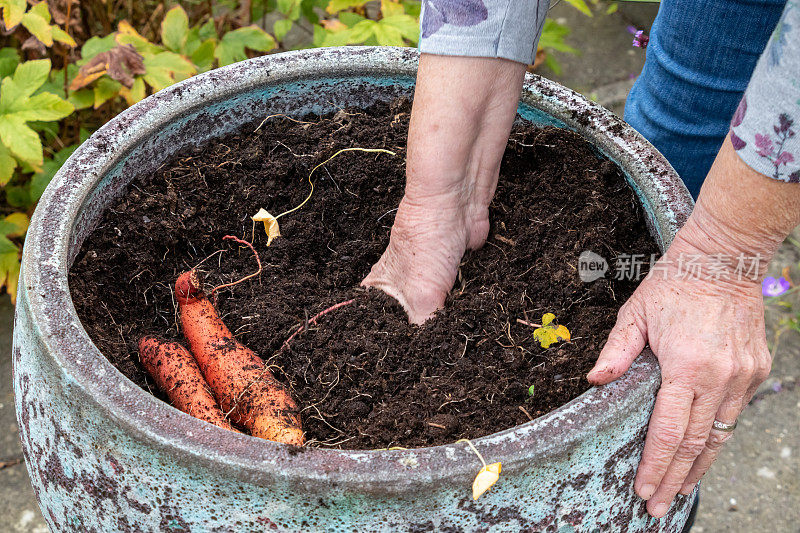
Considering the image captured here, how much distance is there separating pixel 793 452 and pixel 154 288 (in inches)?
82.6

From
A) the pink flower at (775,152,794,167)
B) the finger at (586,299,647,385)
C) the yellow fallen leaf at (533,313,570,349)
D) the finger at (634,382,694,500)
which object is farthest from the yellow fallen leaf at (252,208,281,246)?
the pink flower at (775,152,794,167)

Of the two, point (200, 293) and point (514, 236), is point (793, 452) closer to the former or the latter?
point (514, 236)

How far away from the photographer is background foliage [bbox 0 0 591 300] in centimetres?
224

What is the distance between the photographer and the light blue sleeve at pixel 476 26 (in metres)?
1.50

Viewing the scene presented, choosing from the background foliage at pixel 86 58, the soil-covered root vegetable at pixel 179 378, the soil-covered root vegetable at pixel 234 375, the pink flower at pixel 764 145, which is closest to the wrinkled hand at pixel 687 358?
the pink flower at pixel 764 145

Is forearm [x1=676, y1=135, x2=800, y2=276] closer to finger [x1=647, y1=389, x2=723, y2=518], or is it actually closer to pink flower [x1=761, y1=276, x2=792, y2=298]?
finger [x1=647, y1=389, x2=723, y2=518]

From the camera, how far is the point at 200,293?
1537 millimetres

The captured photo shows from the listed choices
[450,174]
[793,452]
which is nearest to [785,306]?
[793,452]

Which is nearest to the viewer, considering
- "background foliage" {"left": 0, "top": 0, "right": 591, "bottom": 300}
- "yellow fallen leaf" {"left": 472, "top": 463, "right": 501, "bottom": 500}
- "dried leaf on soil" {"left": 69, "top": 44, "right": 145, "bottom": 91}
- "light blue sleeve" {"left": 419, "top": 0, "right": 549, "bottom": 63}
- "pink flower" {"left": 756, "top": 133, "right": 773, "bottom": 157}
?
"yellow fallen leaf" {"left": 472, "top": 463, "right": 501, "bottom": 500}

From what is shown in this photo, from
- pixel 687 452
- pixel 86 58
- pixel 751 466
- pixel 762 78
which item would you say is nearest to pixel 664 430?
pixel 687 452

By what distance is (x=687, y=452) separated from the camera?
1309mm

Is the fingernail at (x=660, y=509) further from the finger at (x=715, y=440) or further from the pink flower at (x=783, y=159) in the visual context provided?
the pink flower at (x=783, y=159)

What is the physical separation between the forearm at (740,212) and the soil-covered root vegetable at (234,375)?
29.9 inches

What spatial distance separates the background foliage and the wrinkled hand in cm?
142
